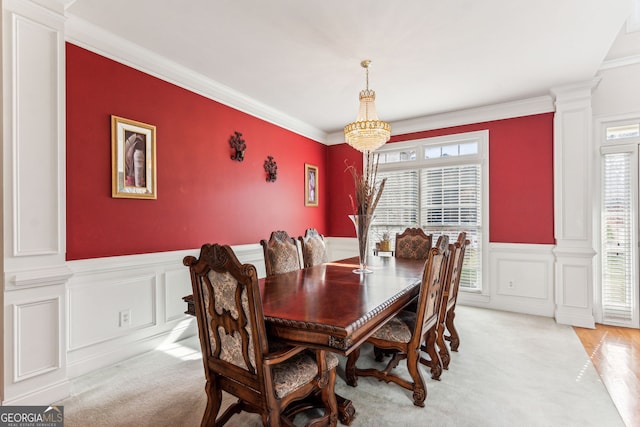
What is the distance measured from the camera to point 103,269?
260cm

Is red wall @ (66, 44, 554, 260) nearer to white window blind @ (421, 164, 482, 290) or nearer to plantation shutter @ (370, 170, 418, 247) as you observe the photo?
white window blind @ (421, 164, 482, 290)

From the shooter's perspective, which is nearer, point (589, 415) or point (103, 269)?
point (589, 415)

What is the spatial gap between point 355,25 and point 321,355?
7.88 feet

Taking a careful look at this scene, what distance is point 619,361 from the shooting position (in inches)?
109

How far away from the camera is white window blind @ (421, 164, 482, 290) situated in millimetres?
4527

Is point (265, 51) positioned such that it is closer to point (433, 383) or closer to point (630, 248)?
point (433, 383)

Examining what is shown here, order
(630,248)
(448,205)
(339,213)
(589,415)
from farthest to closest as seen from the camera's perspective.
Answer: (339,213), (448,205), (630,248), (589,415)

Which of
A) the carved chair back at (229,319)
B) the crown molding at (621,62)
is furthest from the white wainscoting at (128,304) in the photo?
the crown molding at (621,62)

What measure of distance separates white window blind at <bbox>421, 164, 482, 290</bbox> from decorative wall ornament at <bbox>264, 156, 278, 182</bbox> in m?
2.34

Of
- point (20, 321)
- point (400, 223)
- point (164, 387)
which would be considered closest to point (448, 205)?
point (400, 223)

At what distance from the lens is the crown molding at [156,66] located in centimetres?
248

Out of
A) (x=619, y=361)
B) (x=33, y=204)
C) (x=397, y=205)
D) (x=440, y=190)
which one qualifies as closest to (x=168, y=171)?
(x=33, y=204)

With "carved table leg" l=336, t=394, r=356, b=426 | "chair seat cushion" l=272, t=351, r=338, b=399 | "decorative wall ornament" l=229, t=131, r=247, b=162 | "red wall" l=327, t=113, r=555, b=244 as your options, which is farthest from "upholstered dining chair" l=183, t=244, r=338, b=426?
"red wall" l=327, t=113, r=555, b=244

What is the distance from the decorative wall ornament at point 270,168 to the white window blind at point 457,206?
2.34m
